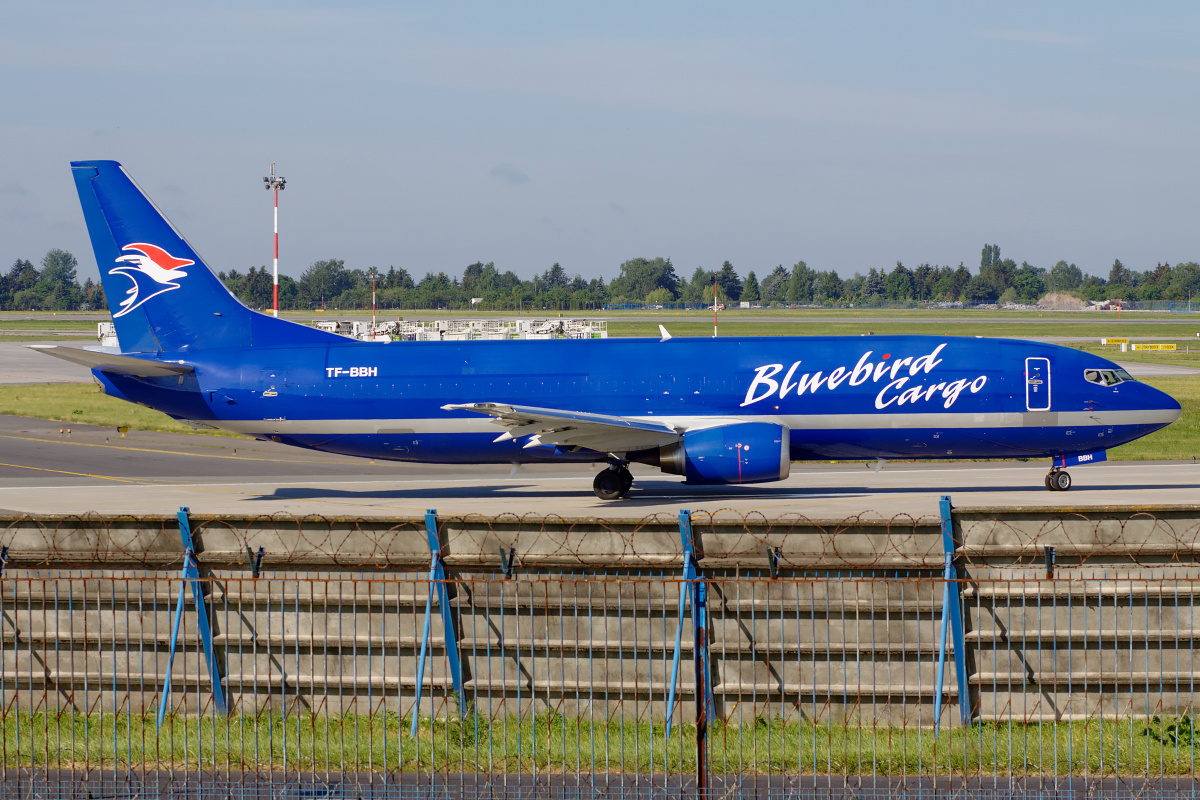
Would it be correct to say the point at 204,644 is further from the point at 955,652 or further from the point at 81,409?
the point at 81,409

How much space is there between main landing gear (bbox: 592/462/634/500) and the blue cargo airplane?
0.13ft

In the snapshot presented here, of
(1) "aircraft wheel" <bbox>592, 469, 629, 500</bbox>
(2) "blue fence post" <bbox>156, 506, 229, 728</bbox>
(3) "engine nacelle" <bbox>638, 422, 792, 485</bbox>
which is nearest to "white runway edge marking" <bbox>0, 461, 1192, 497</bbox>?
(3) "engine nacelle" <bbox>638, 422, 792, 485</bbox>

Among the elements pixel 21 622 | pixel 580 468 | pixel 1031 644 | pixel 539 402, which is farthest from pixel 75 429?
pixel 1031 644

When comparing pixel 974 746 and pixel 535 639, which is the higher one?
pixel 535 639

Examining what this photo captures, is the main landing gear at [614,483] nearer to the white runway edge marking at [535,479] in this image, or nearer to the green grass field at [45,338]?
the white runway edge marking at [535,479]

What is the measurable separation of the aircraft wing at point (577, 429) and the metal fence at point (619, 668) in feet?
46.1

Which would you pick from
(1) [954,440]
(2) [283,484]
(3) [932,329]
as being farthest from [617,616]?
(3) [932,329]

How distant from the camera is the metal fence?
38.8 ft

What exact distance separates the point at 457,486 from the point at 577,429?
22.2ft

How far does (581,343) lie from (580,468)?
8.20 meters

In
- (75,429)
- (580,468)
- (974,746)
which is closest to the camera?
(974,746)

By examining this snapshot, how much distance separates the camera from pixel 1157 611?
504 inches

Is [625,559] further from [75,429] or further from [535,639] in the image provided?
[75,429]

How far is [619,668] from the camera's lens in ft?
42.7
